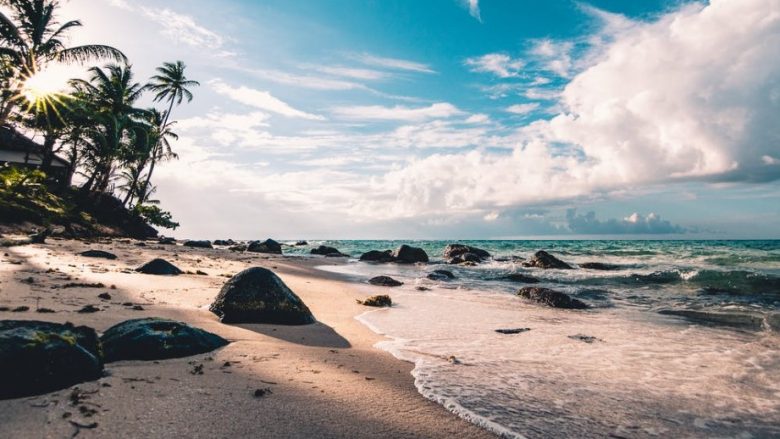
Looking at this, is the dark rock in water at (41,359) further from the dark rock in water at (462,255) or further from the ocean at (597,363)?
the dark rock in water at (462,255)

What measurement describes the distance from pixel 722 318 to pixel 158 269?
13075 millimetres

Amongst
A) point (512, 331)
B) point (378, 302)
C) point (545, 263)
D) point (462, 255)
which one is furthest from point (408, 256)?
point (512, 331)

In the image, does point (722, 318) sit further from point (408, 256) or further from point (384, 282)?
point (408, 256)

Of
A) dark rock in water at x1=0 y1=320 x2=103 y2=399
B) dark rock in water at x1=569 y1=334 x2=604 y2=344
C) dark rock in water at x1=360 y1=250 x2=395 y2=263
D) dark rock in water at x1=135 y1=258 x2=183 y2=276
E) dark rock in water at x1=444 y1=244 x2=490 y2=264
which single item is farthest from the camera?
dark rock in water at x1=360 y1=250 x2=395 y2=263

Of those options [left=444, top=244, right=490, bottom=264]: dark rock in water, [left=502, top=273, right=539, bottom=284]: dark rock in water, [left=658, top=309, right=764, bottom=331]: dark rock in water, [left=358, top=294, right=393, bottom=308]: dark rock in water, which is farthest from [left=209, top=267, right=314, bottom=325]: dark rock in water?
[left=444, top=244, right=490, bottom=264]: dark rock in water

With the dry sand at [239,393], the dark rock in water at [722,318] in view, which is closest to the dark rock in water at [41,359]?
the dry sand at [239,393]

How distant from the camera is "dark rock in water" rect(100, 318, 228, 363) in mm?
3707

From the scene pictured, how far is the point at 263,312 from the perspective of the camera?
20.1 feet

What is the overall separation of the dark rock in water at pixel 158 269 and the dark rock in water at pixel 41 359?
7.38m

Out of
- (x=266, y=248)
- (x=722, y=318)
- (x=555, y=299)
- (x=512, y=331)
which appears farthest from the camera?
(x=266, y=248)

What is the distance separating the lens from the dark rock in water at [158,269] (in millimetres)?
9930

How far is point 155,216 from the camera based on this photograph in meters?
38.2

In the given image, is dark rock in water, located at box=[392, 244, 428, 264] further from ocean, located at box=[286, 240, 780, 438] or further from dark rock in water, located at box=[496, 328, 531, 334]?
dark rock in water, located at box=[496, 328, 531, 334]

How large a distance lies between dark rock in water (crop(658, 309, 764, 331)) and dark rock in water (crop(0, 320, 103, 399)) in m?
10.2
